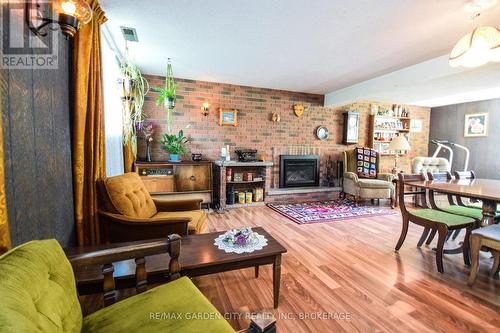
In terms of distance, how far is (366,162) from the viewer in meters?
4.82

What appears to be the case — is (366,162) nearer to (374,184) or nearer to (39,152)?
(374,184)

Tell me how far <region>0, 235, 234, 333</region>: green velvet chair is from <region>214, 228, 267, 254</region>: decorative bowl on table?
445mm

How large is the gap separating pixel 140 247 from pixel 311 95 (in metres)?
4.82

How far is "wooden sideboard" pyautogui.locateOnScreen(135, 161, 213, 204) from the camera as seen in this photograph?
363 cm

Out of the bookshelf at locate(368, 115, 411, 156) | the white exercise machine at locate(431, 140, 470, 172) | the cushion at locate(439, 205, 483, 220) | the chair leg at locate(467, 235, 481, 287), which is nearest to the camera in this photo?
the chair leg at locate(467, 235, 481, 287)

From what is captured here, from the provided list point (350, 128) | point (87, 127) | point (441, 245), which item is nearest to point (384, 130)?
point (350, 128)

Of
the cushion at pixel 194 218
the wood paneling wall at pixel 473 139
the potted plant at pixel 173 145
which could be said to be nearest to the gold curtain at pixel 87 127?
the cushion at pixel 194 218

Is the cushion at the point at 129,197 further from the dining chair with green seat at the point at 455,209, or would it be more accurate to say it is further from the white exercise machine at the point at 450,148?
the white exercise machine at the point at 450,148

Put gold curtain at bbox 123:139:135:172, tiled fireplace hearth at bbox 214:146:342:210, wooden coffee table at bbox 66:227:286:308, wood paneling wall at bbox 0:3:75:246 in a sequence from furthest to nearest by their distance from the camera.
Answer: tiled fireplace hearth at bbox 214:146:342:210 → gold curtain at bbox 123:139:135:172 → wooden coffee table at bbox 66:227:286:308 → wood paneling wall at bbox 0:3:75:246

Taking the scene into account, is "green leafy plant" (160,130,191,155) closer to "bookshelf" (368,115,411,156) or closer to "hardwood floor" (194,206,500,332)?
"hardwood floor" (194,206,500,332)

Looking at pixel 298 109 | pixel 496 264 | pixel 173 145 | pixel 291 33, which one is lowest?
pixel 496 264

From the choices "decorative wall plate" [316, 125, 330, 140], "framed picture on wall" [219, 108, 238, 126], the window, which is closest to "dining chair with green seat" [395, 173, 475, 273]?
"decorative wall plate" [316, 125, 330, 140]

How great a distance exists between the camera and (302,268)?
2121mm

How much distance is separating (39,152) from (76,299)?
785 millimetres
